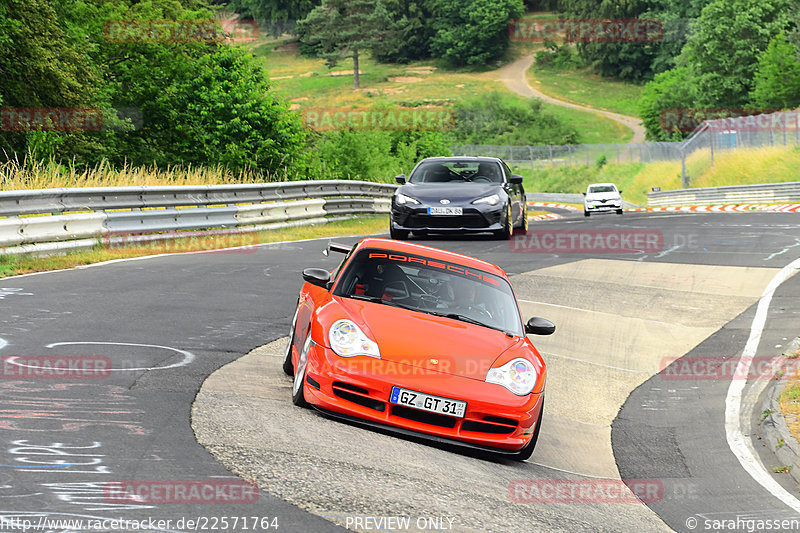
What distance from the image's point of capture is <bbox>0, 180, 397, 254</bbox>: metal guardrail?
50.7ft

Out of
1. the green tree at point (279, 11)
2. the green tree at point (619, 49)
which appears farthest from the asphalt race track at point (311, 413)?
the green tree at point (279, 11)

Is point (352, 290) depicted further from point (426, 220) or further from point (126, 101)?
point (126, 101)

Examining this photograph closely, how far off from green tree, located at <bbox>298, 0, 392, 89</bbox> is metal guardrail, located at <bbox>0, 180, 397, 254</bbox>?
116 m

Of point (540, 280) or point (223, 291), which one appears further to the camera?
point (540, 280)

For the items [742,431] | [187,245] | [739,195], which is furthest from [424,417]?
[739,195]

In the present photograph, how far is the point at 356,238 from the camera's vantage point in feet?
74.1

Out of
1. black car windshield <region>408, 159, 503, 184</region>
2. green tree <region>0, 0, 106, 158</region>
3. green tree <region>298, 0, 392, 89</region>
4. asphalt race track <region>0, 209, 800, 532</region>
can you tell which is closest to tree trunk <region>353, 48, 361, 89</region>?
green tree <region>298, 0, 392, 89</region>

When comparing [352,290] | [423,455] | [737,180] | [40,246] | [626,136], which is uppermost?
[352,290]

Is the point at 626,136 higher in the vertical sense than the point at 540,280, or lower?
lower

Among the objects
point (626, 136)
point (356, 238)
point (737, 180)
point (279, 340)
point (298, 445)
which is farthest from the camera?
point (626, 136)

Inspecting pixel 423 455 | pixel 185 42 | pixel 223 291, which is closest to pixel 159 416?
pixel 423 455

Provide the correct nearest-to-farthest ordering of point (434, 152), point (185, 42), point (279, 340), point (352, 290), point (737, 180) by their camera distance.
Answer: point (352, 290) → point (279, 340) → point (185, 42) → point (434, 152) → point (737, 180)

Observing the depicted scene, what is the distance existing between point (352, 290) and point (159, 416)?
198 centimetres

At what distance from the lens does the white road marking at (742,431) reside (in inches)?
289
